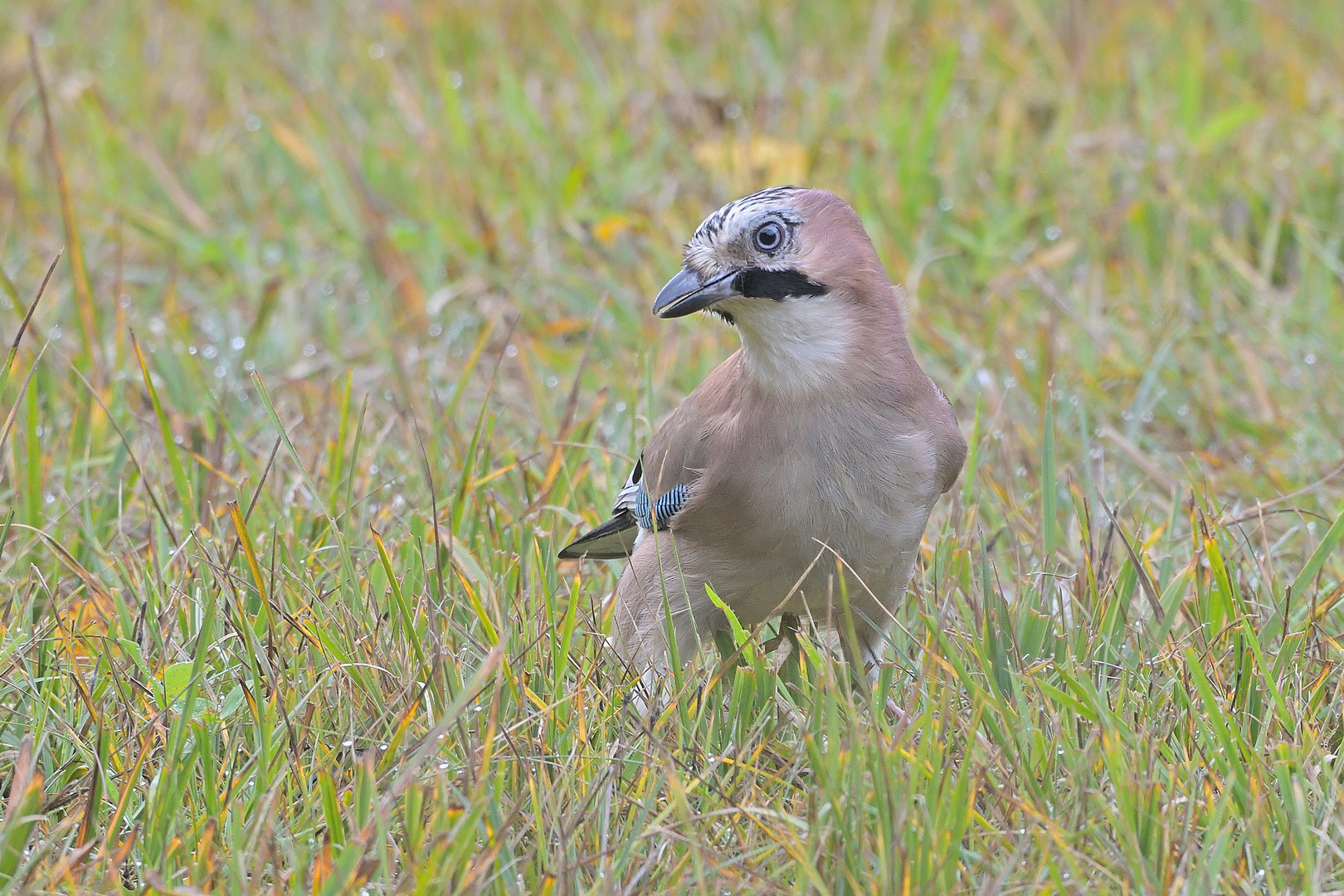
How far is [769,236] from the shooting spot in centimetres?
295

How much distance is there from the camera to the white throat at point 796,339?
9.77ft

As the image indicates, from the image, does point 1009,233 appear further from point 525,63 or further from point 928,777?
point 928,777

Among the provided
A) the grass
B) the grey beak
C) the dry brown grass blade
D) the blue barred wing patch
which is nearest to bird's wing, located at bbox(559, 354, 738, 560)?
the blue barred wing patch

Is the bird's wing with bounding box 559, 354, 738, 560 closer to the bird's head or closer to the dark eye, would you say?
the bird's head

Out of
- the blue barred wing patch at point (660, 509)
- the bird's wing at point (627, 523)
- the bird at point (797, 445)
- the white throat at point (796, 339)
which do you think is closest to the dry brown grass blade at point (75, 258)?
the bird's wing at point (627, 523)

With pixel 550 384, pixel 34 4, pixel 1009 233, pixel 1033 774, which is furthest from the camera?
pixel 34 4

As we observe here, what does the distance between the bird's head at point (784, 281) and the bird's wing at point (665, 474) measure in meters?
0.19

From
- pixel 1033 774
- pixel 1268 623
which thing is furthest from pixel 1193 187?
pixel 1033 774

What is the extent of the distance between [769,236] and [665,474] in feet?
1.83

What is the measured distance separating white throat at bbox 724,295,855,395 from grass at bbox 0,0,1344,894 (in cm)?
48

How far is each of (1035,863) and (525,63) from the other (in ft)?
17.6

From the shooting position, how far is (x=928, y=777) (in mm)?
2465

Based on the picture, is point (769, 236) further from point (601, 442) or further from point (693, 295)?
point (601, 442)

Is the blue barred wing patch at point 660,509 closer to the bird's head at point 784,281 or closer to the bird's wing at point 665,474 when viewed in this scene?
the bird's wing at point 665,474
